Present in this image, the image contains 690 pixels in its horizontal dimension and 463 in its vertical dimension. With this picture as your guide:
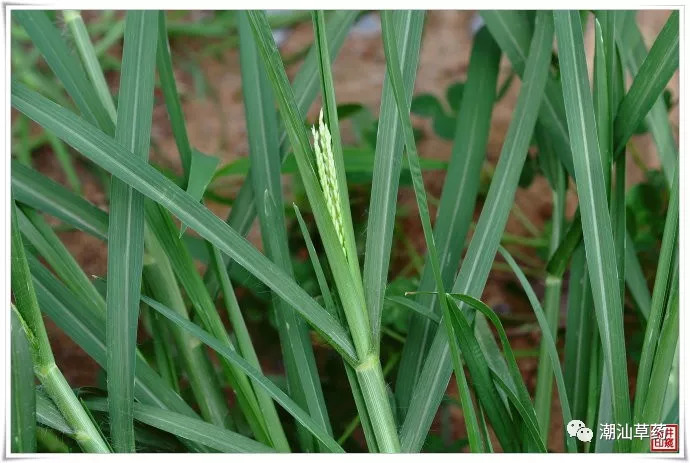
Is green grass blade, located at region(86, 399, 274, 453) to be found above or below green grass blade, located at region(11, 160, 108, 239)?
below

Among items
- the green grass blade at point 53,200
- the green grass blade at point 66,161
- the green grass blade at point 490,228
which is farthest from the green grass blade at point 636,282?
the green grass blade at point 66,161

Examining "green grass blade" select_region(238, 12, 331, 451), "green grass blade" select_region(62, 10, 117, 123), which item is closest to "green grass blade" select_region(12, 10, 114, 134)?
"green grass blade" select_region(62, 10, 117, 123)

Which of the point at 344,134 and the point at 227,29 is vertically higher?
the point at 227,29

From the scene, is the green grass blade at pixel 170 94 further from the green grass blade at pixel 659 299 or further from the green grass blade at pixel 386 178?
the green grass blade at pixel 659 299

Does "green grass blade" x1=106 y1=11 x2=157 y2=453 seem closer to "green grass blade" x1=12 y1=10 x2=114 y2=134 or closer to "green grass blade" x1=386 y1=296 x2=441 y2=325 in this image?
"green grass blade" x1=12 y1=10 x2=114 y2=134
